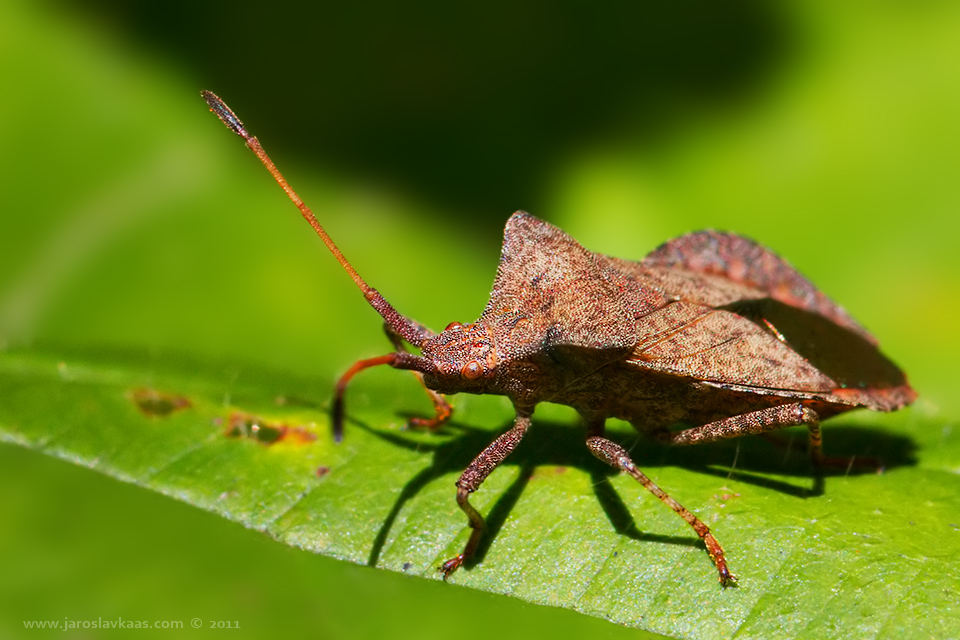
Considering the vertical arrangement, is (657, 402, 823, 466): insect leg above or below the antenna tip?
below

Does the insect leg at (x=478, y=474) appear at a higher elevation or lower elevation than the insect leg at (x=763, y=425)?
lower

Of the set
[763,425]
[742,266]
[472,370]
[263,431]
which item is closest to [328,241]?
[472,370]

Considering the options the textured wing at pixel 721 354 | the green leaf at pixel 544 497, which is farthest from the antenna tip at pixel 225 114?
the textured wing at pixel 721 354

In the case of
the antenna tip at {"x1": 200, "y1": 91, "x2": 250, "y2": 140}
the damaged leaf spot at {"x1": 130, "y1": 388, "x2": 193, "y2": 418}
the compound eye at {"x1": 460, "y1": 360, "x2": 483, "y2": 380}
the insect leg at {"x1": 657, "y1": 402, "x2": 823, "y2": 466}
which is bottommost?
the damaged leaf spot at {"x1": 130, "y1": 388, "x2": 193, "y2": 418}

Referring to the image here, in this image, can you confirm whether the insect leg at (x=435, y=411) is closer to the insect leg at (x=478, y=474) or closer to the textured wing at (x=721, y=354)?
the insect leg at (x=478, y=474)

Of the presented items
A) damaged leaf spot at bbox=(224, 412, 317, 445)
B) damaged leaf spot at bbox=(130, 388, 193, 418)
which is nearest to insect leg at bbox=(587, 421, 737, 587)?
damaged leaf spot at bbox=(224, 412, 317, 445)

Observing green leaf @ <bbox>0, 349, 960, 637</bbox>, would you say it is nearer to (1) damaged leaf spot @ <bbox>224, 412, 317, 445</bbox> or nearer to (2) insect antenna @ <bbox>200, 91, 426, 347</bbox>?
(1) damaged leaf spot @ <bbox>224, 412, 317, 445</bbox>
